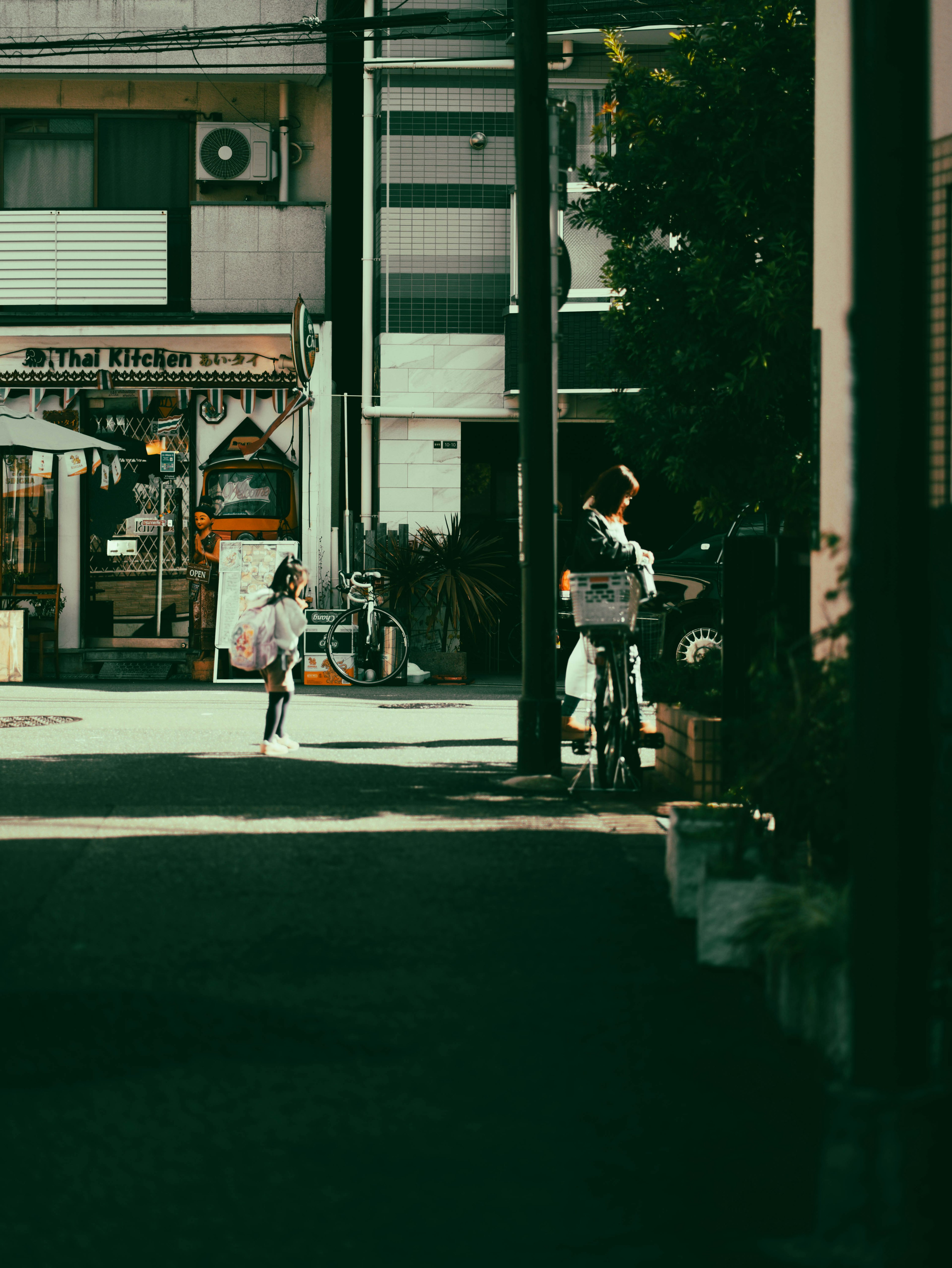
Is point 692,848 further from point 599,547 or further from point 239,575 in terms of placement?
point 239,575

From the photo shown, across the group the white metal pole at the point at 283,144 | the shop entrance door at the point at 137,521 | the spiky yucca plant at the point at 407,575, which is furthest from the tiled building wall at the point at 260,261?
the spiky yucca plant at the point at 407,575

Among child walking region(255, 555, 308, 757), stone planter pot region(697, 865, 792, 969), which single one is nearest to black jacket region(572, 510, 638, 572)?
child walking region(255, 555, 308, 757)

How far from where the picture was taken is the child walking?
9.84 m

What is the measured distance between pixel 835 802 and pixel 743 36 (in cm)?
819

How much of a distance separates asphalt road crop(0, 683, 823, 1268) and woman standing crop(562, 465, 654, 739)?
175 centimetres

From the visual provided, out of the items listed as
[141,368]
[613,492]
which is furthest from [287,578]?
[141,368]

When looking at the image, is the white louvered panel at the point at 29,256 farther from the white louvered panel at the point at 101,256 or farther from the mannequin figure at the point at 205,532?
the mannequin figure at the point at 205,532

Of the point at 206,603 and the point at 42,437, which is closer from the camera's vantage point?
the point at 42,437

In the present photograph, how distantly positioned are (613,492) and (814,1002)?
538cm

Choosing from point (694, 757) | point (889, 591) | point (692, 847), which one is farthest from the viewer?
point (694, 757)

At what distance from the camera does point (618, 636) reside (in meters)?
8.02

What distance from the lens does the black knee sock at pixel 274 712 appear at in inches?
394

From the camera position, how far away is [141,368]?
18.2 meters

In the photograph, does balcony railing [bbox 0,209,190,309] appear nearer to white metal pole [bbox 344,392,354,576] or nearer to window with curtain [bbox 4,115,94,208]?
window with curtain [bbox 4,115,94,208]
